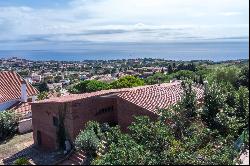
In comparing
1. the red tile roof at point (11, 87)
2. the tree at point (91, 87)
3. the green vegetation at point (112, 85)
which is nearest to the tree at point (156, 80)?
the green vegetation at point (112, 85)

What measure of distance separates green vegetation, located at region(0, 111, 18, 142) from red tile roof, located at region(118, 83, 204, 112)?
34.5 ft

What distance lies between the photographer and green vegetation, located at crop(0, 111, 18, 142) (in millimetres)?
28444

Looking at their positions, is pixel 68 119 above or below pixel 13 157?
above

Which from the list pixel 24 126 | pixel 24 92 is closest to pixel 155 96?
pixel 24 126

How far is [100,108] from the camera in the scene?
2325cm

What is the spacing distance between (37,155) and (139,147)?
33.8 feet

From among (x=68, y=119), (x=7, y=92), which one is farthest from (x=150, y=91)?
(x=7, y=92)

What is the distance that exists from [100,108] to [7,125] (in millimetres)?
9134

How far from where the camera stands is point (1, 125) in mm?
28406

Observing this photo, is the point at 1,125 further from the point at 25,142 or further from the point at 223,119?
the point at 223,119

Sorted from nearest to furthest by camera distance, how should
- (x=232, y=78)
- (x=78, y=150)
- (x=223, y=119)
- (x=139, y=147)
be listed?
(x=139, y=147), (x=223, y=119), (x=78, y=150), (x=232, y=78)

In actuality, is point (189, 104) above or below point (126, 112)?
above

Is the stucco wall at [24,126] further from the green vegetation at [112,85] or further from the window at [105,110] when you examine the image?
the green vegetation at [112,85]

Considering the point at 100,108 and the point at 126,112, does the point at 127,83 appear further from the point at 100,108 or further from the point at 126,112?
the point at 126,112
